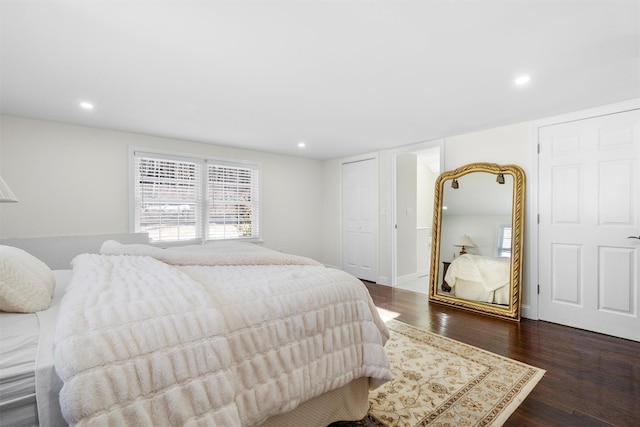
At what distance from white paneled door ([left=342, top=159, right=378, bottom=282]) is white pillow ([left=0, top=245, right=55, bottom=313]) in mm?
4384

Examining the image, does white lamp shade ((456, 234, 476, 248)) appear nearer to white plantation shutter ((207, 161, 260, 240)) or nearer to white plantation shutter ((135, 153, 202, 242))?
white plantation shutter ((207, 161, 260, 240))

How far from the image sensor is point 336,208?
19.0 ft

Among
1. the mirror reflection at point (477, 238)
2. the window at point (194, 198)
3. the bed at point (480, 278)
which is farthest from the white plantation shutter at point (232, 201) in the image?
the bed at point (480, 278)

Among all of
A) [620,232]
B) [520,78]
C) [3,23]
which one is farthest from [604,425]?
[3,23]

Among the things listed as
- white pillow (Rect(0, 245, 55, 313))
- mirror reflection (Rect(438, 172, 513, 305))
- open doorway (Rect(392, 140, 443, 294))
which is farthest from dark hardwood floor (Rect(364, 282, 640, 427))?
white pillow (Rect(0, 245, 55, 313))

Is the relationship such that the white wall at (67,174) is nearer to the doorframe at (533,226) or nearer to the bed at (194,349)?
the bed at (194,349)

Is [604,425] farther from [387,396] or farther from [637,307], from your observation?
[637,307]

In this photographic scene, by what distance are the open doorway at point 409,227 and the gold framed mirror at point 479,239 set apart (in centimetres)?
68

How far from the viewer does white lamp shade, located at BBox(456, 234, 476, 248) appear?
12.8 feet

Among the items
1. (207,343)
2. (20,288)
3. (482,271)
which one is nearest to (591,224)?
(482,271)

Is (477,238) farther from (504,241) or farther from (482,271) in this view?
(482,271)

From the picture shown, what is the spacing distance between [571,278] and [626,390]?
4.65 feet

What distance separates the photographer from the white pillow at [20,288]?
1.23 metres

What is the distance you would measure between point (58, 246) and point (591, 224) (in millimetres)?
5752
